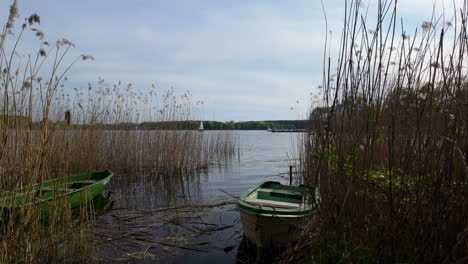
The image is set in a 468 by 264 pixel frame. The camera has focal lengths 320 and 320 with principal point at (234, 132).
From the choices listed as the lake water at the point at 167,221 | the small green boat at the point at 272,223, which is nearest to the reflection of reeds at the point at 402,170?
the small green boat at the point at 272,223

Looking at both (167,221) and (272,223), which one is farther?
(167,221)

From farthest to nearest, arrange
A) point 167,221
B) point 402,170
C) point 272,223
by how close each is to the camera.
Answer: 1. point 167,221
2. point 272,223
3. point 402,170

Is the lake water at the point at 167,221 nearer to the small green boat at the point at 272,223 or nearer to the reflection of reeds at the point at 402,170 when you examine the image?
the small green boat at the point at 272,223

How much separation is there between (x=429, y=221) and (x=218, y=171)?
10626 mm

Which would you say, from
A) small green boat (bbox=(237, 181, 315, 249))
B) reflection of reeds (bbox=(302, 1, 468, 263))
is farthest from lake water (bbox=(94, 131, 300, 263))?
reflection of reeds (bbox=(302, 1, 468, 263))

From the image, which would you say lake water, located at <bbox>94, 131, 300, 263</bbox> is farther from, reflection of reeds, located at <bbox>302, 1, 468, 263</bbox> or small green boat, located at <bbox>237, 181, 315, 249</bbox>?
reflection of reeds, located at <bbox>302, 1, 468, 263</bbox>

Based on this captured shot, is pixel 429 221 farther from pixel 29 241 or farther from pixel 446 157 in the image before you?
pixel 29 241

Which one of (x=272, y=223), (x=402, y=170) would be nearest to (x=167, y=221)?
(x=272, y=223)

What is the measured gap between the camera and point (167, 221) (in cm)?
579

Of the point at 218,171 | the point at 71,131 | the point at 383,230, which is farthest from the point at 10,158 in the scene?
the point at 218,171

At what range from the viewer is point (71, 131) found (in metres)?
8.39

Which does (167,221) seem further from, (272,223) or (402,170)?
(402,170)

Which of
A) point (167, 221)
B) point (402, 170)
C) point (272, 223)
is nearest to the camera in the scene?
point (402, 170)

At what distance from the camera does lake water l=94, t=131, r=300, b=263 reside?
4.53 m
